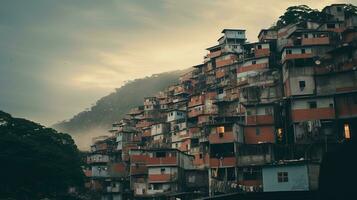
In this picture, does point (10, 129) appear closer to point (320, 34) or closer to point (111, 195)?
point (111, 195)

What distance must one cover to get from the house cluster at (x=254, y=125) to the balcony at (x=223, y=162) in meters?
0.14

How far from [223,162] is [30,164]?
27250 millimetres

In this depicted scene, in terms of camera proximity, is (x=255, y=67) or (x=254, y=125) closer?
(x=254, y=125)

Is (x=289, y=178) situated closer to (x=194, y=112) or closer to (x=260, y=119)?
(x=260, y=119)

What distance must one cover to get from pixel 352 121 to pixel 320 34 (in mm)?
20132

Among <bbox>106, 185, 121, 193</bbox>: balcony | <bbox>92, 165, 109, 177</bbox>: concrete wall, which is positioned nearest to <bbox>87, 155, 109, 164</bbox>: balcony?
<bbox>92, 165, 109, 177</bbox>: concrete wall

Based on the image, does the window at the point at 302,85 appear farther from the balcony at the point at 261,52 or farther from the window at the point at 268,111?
the balcony at the point at 261,52

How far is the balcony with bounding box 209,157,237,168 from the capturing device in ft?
176

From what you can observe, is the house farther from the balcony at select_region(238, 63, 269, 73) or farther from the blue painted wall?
the balcony at select_region(238, 63, 269, 73)

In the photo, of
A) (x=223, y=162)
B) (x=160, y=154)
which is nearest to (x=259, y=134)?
(x=223, y=162)

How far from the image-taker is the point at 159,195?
6544 cm

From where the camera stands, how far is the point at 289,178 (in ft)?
137

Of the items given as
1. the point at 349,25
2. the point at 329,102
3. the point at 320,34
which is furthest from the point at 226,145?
the point at 349,25

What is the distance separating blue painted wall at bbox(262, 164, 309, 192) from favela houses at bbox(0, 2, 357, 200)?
0.34 feet
